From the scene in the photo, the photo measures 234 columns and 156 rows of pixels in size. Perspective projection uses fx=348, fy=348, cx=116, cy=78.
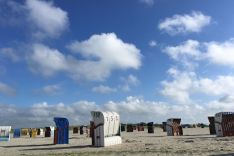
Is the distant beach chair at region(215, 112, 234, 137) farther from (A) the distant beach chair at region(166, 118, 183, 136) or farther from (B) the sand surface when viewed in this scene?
(A) the distant beach chair at region(166, 118, 183, 136)

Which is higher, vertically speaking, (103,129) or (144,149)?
(103,129)

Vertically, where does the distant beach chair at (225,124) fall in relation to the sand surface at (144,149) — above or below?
above

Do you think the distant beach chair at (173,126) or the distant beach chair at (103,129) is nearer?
the distant beach chair at (103,129)

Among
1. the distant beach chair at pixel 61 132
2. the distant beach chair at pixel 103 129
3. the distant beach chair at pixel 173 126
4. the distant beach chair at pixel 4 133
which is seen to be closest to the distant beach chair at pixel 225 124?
the distant beach chair at pixel 173 126

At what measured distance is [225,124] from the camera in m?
32.2

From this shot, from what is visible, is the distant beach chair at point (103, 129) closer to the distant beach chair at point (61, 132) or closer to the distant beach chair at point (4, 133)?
the distant beach chair at point (61, 132)

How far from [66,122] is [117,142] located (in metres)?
5.47

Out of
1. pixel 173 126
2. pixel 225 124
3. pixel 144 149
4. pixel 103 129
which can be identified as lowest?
pixel 144 149

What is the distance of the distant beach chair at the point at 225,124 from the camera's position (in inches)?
1262

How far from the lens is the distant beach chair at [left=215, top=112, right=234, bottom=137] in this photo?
32062 mm

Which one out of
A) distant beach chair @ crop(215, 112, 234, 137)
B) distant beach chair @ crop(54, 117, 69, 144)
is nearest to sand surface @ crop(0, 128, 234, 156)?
distant beach chair @ crop(54, 117, 69, 144)

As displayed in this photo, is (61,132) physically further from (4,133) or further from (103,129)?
(4,133)

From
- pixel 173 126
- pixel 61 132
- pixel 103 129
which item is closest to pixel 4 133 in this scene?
pixel 61 132

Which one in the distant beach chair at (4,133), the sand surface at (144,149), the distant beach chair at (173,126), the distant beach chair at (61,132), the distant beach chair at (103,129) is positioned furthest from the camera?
the distant beach chair at (4,133)
